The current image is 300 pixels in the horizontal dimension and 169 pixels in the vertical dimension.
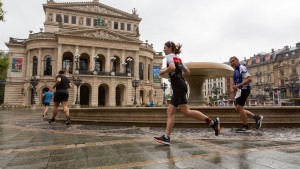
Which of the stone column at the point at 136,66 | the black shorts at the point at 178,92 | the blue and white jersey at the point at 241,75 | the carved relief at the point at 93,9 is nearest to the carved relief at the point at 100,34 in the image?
the stone column at the point at 136,66

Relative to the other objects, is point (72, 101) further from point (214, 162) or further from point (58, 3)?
point (214, 162)

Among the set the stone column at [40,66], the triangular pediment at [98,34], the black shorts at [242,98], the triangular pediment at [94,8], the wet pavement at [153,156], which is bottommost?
the wet pavement at [153,156]

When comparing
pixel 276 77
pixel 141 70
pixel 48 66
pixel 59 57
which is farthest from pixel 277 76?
pixel 48 66

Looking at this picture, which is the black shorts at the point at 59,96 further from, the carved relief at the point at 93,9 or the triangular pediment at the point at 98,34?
the carved relief at the point at 93,9

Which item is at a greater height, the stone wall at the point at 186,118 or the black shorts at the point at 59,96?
the black shorts at the point at 59,96

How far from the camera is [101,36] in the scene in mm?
42750

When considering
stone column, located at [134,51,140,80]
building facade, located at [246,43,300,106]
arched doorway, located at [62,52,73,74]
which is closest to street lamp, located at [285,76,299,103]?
building facade, located at [246,43,300,106]

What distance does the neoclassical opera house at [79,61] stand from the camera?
40.0m

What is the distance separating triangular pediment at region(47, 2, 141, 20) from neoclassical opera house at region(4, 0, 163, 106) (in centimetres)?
20

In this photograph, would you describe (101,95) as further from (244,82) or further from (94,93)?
(244,82)

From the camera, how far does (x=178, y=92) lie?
436 centimetres

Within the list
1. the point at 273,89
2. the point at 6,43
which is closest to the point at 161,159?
the point at 6,43

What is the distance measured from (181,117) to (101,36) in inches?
1501

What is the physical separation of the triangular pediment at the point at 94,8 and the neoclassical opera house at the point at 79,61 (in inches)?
7.9
